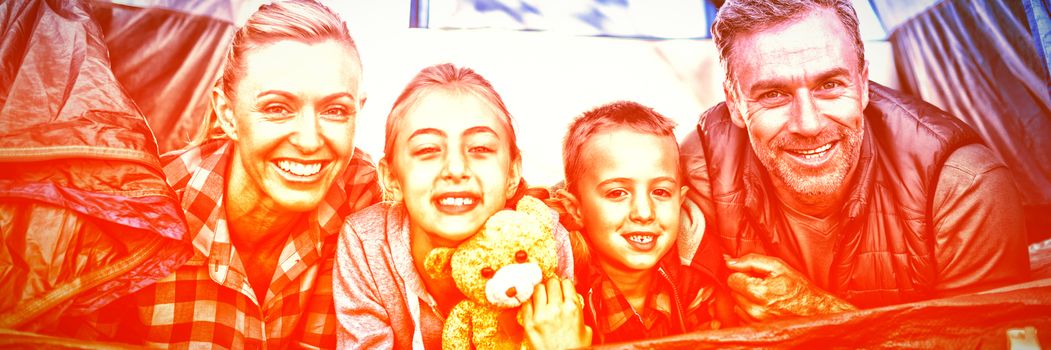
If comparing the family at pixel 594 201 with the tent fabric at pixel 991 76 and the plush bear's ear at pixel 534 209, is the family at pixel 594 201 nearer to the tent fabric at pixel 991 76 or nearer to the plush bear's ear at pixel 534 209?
the plush bear's ear at pixel 534 209

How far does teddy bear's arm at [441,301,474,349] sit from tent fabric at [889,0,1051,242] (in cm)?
196

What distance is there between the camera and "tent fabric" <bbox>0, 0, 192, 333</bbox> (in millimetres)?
2043

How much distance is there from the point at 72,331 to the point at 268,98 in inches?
35.7

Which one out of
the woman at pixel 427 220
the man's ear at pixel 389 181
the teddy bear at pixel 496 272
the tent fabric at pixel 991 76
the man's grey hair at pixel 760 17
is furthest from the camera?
the tent fabric at pixel 991 76

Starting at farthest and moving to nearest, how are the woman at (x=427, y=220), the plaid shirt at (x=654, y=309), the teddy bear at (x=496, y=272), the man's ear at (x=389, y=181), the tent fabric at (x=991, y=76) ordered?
the tent fabric at (x=991, y=76)
the plaid shirt at (x=654, y=309)
the man's ear at (x=389, y=181)
the woman at (x=427, y=220)
the teddy bear at (x=496, y=272)

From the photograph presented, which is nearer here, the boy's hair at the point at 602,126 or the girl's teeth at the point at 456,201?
the girl's teeth at the point at 456,201

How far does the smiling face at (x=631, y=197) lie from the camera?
7.48ft

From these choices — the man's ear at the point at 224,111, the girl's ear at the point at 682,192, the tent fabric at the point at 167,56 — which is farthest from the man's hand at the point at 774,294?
the tent fabric at the point at 167,56

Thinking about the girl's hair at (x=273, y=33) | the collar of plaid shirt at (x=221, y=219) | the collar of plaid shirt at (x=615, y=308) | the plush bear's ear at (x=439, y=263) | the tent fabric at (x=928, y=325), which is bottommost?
the tent fabric at (x=928, y=325)

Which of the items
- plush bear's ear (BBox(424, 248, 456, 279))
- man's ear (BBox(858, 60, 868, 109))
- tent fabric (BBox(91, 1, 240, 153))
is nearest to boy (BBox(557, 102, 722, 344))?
plush bear's ear (BBox(424, 248, 456, 279))

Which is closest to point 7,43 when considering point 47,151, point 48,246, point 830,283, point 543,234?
point 47,151

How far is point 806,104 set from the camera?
7.93ft

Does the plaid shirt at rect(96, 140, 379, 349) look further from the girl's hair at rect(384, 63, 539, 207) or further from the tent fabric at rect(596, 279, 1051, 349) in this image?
the tent fabric at rect(596, 279, 1051, 349)

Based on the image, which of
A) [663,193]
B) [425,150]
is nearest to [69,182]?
[425,150]
